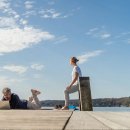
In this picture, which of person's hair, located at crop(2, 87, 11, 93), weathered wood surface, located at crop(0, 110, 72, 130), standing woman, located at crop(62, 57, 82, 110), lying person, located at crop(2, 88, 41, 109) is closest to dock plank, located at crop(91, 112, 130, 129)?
weathered wood surface, located at crop(0, 110, 72, 130)

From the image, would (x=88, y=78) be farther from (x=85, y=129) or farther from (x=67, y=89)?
(x=85, y=129)

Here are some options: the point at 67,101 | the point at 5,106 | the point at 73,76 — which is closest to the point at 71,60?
the point at 73,76

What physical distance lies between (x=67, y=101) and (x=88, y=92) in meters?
0.84

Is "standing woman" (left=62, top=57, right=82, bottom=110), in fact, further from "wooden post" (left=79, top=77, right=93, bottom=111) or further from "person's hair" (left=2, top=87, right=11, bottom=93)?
"person's hair" (left=2, top=87, right=11, bottom=93)

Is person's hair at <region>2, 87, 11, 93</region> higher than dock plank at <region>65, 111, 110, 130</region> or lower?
higher

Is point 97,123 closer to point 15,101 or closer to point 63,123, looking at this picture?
point 63,123

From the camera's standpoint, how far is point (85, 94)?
11117 millimetres

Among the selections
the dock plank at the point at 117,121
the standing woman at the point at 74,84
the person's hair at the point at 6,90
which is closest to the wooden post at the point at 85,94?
the standing woman at the point at 74,84

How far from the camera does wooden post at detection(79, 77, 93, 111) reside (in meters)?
11.0

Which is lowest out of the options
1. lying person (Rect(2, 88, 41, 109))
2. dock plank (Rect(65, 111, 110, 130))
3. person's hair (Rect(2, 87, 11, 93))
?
dock plank (Rect(65, 111, 110, 130))

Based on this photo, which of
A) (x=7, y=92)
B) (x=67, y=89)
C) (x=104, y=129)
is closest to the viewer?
(x=104, y=129)

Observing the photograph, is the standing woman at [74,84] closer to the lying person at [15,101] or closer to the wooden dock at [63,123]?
the lying person at [15,101]

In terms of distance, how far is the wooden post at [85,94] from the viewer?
11.0 m

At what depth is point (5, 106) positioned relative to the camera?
980 centimetres
